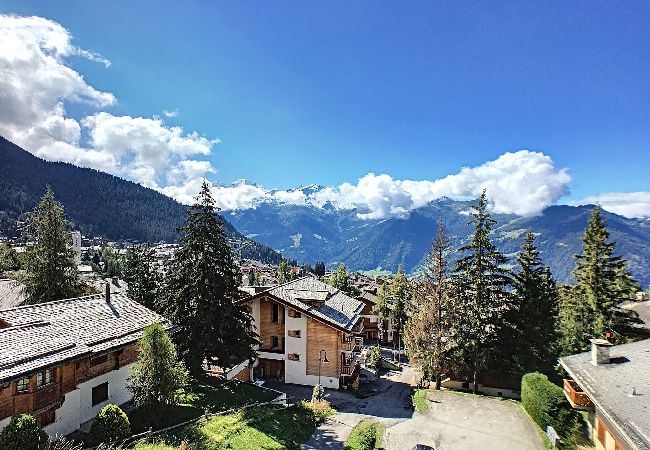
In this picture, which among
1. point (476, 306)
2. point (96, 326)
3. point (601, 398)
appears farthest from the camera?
point (476, 306)

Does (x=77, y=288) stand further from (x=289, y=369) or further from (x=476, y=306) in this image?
(x=476, y=306)

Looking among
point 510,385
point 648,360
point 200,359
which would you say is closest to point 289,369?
point 200,359

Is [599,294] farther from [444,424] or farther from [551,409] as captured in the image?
[444,424]

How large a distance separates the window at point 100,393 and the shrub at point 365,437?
15.6 m

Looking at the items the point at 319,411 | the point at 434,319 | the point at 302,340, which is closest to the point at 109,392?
the point at 319,411

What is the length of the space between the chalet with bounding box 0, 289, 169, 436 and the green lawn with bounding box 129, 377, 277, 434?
10.1ft

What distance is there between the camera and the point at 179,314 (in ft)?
111

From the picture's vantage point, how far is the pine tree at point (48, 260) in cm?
4069

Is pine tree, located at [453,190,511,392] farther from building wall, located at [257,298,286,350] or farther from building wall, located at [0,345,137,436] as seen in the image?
building wall, located at [0,345,137,436]

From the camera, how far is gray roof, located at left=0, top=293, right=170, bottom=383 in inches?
792

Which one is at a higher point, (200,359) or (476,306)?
Result: (476,306)

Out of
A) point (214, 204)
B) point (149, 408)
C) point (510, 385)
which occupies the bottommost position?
point (510, 385)

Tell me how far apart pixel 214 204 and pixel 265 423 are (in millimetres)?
17818

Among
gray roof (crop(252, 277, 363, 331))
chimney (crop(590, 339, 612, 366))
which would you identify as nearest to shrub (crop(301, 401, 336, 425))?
gray roof (crop(252, 277, 363, 331))
